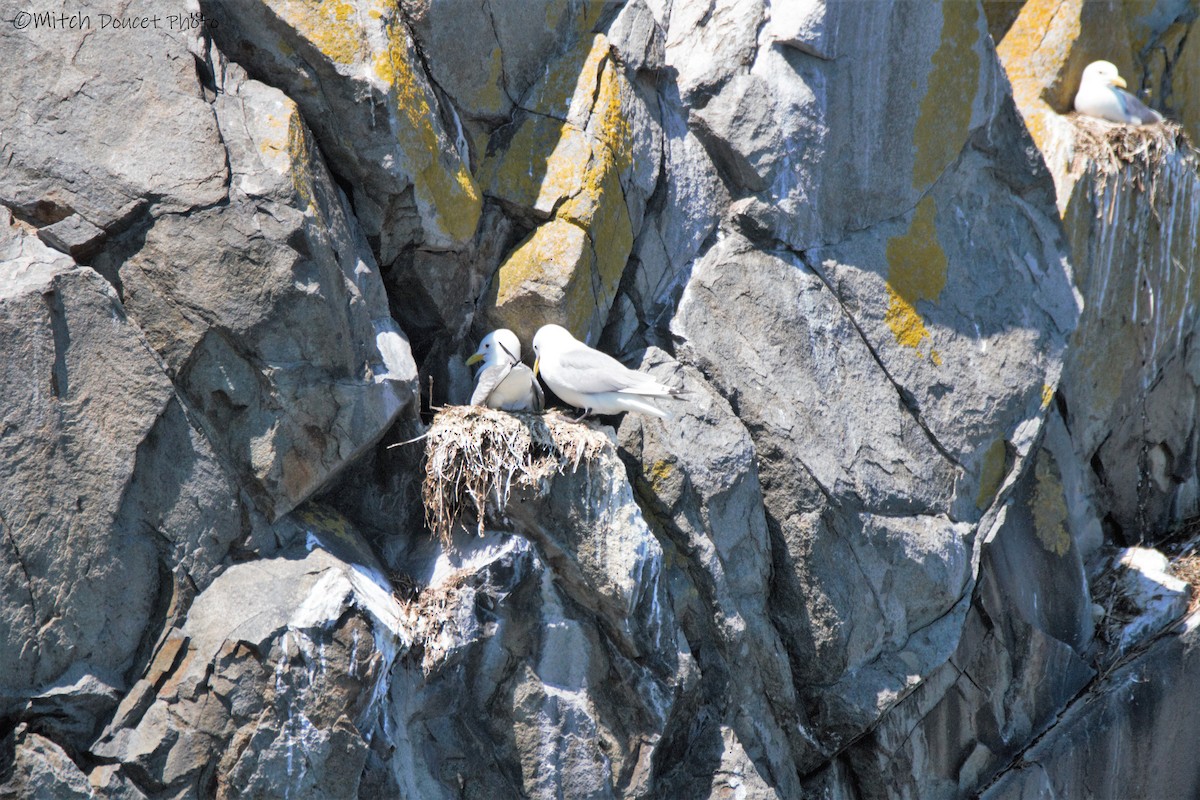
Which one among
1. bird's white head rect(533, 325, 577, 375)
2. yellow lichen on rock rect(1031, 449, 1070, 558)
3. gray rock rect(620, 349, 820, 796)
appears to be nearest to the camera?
bird's white head rect(533, 325, 577, 375)

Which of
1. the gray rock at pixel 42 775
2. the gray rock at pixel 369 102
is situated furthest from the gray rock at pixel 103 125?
the gray rock at pixel 42 775

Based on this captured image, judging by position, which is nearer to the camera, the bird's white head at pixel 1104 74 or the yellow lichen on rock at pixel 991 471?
the yellow lichen on rock at pixel 991 471

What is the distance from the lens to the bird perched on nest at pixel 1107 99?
807 centimetres

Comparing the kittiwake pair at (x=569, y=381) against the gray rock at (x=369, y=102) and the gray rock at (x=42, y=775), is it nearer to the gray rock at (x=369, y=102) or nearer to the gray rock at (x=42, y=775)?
the gray rock at (x=369, y=102)

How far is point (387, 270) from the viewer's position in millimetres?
5559

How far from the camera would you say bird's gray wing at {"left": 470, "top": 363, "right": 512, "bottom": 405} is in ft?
17.7

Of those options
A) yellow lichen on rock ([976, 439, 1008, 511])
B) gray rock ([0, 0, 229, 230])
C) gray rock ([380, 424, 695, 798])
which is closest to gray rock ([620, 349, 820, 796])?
gray rock ([380, 424, 695, 798])

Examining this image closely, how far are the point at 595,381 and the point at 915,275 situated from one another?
239cm

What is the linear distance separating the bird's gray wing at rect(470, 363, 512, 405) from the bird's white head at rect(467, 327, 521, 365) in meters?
0.10

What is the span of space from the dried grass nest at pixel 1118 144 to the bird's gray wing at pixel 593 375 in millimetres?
4021

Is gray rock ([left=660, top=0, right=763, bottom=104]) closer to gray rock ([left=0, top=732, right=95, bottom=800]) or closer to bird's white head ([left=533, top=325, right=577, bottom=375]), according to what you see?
bird's white head ([left=533, top=325, right=577, bottom=375])

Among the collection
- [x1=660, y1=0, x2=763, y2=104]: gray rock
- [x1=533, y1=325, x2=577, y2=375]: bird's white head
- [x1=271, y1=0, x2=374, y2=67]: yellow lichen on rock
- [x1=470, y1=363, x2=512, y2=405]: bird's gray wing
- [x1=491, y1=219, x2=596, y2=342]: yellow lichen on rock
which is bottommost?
[x1=470, y1=363, x2=512, y2=405]: bird's gray wing

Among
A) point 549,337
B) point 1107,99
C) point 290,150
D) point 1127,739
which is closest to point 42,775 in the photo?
point 290,150

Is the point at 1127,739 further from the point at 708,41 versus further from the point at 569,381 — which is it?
the point at 708,41
